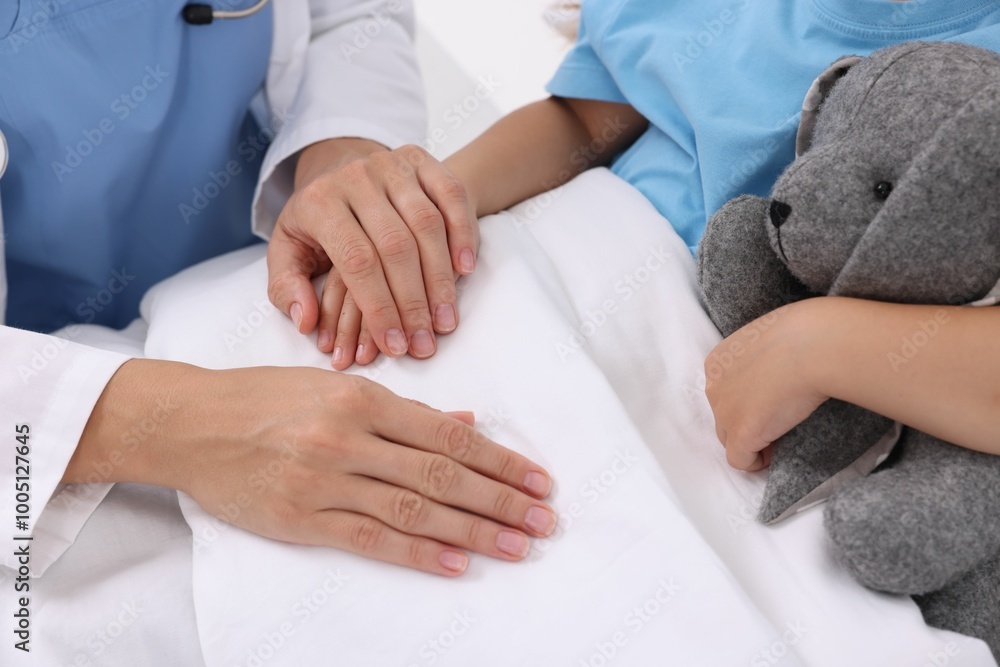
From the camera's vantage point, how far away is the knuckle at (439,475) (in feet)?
2.21

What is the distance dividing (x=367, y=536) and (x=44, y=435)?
30cm

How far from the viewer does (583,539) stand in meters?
0.63

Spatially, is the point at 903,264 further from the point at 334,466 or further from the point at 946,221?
the point at 334,466

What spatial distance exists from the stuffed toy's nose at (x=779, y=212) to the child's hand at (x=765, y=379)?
0.21 feet

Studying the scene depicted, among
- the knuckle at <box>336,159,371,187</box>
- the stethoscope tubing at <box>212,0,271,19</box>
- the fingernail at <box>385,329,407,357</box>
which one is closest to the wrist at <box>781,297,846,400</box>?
the fingernail at <box>385,329,407,357</box>

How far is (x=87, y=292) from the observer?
107cm

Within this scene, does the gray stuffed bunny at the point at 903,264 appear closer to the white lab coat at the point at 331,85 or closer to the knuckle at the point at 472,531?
the knuckle at the point at 472,531

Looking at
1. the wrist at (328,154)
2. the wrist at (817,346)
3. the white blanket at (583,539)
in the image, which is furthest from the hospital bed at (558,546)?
the wrist at (328,154)

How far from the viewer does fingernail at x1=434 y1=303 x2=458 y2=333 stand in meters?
0.78

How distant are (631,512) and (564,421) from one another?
0.09 m

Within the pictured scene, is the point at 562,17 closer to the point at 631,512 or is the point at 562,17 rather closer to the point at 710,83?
the point at 710,83

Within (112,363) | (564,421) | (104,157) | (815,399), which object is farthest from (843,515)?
(104,157)

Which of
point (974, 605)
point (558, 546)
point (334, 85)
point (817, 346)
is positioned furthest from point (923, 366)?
point (334, 85)

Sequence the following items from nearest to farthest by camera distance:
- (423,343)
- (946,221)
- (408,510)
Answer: (946,221), (408,510), (423,343)
